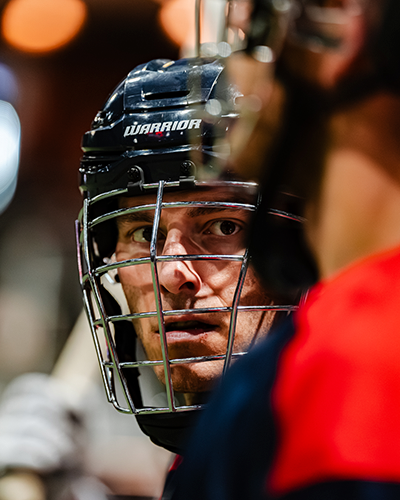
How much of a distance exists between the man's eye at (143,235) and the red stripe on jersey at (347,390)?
66 cm

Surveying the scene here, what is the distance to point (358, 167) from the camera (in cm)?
28

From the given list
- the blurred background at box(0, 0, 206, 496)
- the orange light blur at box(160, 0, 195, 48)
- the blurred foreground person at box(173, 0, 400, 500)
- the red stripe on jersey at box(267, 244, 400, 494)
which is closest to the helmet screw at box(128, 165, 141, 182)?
the blurred foreground person at box(173, 0, 400, 500)

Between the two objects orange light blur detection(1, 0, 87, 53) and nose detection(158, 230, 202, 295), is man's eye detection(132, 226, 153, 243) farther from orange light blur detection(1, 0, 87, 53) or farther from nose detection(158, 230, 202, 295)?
orange light blur detection(1, 0, 87, 53)

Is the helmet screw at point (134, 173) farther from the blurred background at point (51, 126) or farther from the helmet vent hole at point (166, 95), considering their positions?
the blurred background at point (51, 126)

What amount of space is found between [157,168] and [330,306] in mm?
596

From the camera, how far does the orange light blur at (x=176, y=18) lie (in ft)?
7.77

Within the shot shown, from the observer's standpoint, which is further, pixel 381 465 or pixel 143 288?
pixel 143 288

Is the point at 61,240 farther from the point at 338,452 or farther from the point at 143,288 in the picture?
the point at 338,452

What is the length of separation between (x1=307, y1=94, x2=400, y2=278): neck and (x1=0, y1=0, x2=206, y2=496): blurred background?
2087mm

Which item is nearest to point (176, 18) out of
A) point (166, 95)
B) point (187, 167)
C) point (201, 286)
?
point (166, 95)

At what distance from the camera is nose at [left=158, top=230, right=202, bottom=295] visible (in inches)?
29.8

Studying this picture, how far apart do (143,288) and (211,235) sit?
0.15 m

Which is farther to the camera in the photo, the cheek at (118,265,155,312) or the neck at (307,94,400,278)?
the cheek at (118,265,155,312)

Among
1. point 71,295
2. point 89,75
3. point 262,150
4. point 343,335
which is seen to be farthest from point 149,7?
point 343,335
